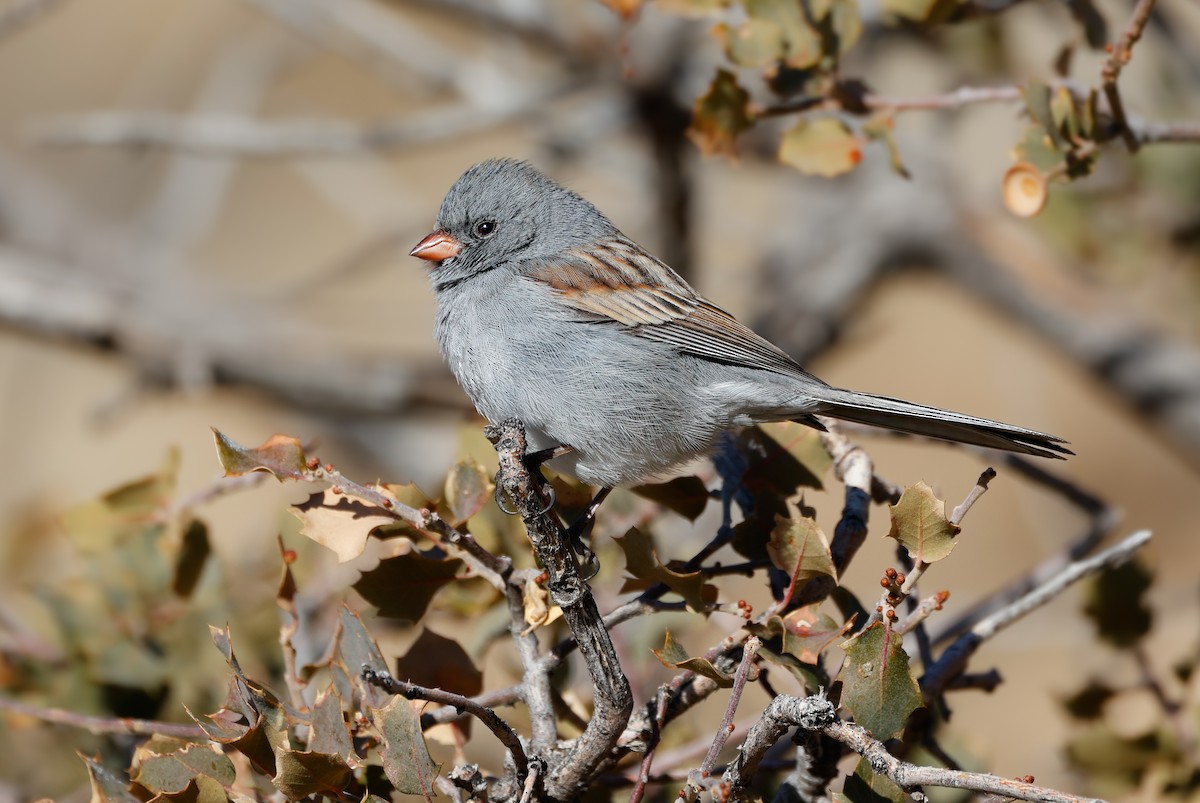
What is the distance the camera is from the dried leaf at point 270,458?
1794 mm

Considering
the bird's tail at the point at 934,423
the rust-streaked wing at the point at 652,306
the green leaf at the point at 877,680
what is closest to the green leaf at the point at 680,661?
the green leaf at the point at 877,680

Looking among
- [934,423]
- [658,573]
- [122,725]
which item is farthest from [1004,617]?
[122,725]

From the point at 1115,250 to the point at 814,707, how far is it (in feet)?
11.0

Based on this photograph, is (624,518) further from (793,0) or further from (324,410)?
(324,410)

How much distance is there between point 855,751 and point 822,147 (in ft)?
4.24

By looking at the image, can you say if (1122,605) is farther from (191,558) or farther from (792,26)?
(191,558)

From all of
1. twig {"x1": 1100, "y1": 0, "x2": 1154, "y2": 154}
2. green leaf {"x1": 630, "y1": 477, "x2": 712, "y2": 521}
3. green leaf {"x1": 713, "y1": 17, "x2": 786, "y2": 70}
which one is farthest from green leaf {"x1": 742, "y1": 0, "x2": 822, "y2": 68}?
green leaf {"x1": 630, "y1": 477, "x2": 712, "y2": 521}

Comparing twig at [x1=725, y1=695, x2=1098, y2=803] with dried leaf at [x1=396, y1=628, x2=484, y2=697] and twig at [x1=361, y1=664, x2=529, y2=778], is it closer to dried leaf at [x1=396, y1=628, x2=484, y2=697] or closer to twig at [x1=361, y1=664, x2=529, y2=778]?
twig at [x1=361, y1=664, x2=529, y2=778]

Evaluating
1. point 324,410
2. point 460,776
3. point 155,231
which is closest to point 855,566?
point 324,410

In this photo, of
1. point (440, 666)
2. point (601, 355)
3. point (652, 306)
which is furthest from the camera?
point (652, 306)

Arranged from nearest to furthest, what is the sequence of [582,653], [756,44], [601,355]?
[582,653]
[756,44]
[601,355]

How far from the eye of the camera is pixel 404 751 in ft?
5.31

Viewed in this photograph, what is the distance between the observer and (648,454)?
8.23 feet

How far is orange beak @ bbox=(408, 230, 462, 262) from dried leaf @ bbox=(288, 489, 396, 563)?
47.4 inches
